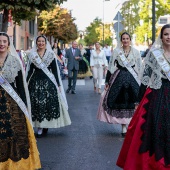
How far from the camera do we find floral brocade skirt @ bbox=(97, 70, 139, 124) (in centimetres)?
845

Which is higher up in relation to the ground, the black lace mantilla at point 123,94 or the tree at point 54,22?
the tree at point 54,22

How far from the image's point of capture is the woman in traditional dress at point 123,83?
8.37 meters

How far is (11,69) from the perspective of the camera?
18.6 ft

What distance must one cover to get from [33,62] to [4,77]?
2696 mm

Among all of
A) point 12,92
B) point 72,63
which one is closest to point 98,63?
point 72,63

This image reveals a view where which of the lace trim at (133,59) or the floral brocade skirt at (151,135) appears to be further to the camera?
the lace trim at (133,59)

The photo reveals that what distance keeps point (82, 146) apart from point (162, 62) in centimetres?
277

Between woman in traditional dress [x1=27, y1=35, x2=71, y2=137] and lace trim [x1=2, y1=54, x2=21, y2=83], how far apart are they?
2.55 m

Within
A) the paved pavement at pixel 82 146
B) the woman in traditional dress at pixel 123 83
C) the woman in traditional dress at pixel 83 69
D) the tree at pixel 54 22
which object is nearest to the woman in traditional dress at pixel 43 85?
the paved pavement at pixel 82 146

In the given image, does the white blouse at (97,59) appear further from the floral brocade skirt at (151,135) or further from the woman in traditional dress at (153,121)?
the floral brocade skirt at (151,135)

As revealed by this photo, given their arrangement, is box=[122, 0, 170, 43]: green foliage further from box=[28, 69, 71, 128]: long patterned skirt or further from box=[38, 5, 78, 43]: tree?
box=[28, 69, 71, 128]: long patterned skirt

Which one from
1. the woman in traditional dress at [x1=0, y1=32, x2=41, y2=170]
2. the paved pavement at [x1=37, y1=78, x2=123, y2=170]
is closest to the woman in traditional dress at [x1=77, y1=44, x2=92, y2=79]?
the paved pavement at [x1=37, y1=78, x2=123, y2=170]

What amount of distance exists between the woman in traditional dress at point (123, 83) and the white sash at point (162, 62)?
2.95 meters

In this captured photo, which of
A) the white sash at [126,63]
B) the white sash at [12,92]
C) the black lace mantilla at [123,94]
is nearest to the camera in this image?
the white sash at [12,92]
